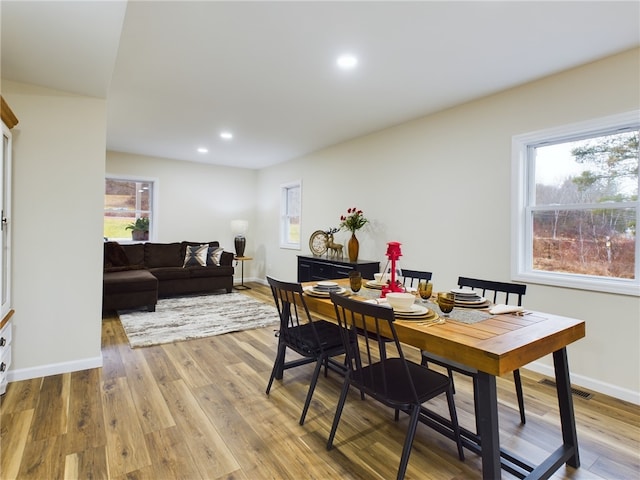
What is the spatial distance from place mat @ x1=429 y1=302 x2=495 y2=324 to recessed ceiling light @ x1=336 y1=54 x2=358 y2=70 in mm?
1929

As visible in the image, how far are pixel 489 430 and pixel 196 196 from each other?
6.61m

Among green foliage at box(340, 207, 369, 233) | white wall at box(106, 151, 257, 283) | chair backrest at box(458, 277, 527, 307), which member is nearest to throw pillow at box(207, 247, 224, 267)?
white wall at box(106, 151, 257, 283)

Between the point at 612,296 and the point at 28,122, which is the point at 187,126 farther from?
the point at 612,296

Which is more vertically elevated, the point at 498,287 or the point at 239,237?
the point at 239,237

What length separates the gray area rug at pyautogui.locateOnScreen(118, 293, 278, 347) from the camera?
3.83 metres

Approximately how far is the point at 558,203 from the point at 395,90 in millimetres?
1761

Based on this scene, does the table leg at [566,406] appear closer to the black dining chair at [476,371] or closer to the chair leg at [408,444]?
the black dining chair at [476,371]

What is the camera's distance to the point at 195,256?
6.15 metres

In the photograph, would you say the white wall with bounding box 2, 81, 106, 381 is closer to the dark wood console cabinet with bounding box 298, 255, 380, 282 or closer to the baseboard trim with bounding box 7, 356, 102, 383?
the baseboard trim with bounding box 7, 356, 102, 383

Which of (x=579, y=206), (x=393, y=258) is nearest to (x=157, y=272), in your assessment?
(x=393, y=258)

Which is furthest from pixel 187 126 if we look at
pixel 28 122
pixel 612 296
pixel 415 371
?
pixel 612 296

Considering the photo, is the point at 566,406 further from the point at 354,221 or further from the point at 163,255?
the point at 163,255

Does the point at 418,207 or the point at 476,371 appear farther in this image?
the point at 418,207

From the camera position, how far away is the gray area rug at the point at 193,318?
3832mm
